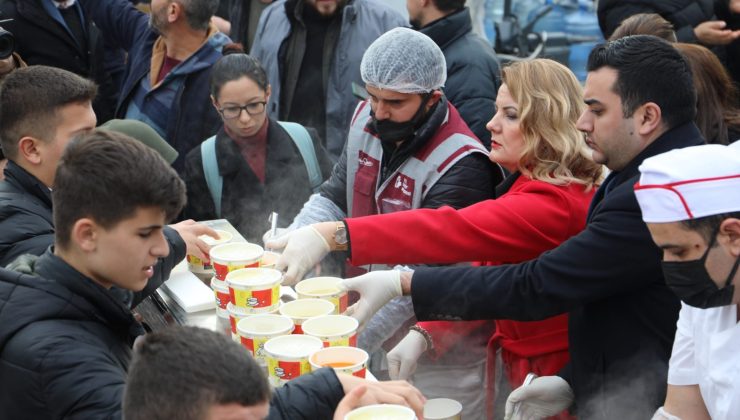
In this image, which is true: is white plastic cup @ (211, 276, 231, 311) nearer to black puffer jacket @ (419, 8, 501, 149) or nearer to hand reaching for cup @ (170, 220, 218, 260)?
hand reaching for cup @ (170, 220, 218, 260)

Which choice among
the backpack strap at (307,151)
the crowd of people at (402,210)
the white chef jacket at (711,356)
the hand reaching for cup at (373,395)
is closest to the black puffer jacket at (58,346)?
the crowd of people at (402,210)

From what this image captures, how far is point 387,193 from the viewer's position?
3.81 metres

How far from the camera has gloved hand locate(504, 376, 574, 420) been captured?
309 centimetres

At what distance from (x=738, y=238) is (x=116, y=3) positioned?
5.06m

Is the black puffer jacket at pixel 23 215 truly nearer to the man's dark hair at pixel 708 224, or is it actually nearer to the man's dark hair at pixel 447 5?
the man's dark hair at pixel 708 224

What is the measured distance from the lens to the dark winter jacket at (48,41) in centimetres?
570

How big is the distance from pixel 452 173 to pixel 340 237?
1.86 feet

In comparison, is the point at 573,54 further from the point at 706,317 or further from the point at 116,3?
the point at 706,317

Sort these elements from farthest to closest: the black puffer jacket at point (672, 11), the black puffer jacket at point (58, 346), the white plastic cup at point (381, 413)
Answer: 1. the black puffer jacket at point (672, 11)
2. the white plastic cup at point (381, 413)
3. the black puffer jacket at point (58, 346)

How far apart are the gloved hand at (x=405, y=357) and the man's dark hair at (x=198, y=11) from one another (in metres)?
3.02

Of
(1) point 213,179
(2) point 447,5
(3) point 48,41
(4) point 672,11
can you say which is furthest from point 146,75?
(4) point 672,11

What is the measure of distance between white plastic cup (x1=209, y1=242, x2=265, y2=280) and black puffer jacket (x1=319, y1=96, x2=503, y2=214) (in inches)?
30.5

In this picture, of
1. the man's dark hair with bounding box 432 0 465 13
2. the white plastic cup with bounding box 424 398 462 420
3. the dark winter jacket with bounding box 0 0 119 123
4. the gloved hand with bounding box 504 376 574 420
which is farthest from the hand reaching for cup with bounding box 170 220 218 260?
the dark winter jacket with bounding box 0 0 119 123

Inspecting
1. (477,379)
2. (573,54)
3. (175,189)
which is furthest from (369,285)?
(573,54)
